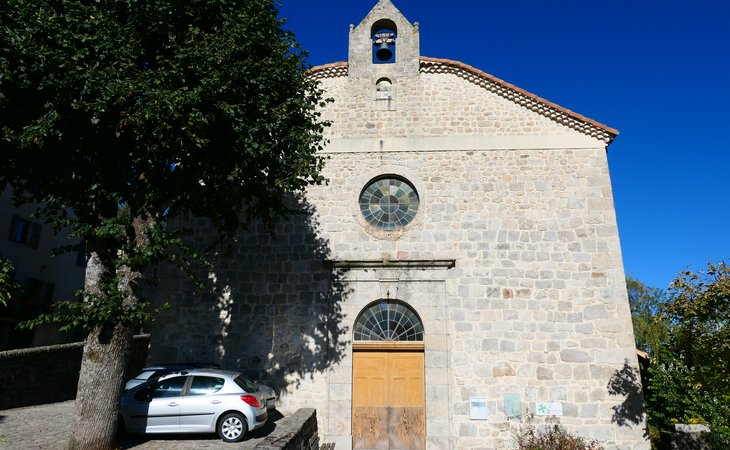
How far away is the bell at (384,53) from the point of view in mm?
13156

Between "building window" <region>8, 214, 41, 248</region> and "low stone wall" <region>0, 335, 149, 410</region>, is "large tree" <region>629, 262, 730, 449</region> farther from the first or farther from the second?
"building window" <region>8, 214, 41, 248</region>

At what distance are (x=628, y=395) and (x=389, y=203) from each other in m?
6.97

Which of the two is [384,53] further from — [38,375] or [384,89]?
[38,375]

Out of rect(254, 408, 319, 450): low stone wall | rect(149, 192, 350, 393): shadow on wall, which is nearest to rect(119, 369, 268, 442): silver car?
rect(254, 408, 319, 450): low stone wall

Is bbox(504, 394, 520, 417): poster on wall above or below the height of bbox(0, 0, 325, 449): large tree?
below

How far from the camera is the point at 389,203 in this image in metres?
12.3

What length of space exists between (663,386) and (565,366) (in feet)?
8.65

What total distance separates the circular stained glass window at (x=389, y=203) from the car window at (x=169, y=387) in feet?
18.7

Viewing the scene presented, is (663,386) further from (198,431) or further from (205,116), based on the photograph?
(205,116)

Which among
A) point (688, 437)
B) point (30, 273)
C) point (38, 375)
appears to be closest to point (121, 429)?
point (38, 375)

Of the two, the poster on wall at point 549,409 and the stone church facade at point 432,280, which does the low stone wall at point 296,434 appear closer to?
the stone church facade at point 432,280

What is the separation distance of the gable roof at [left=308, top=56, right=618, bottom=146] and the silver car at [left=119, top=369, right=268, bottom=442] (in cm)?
806

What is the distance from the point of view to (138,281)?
8414mm

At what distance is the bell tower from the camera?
12992 millimetres
